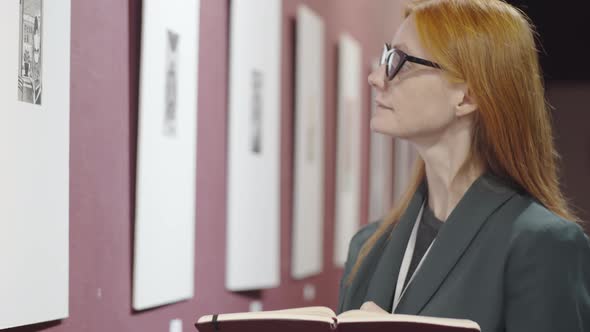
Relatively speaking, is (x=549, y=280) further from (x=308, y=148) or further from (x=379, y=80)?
(x=308, y=148)

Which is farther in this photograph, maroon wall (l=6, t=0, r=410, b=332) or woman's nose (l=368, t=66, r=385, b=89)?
maroon wall (l=6, t=0, r=410, b=332)

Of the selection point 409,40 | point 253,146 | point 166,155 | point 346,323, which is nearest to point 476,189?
point 409,40

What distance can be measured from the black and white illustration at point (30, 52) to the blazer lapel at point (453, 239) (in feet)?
3.99

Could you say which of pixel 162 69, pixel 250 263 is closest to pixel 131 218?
pixel 162 69

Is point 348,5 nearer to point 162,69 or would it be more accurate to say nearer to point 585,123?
point 162,69

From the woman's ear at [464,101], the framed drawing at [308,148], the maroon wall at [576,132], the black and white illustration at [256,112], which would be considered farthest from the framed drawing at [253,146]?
the maroon wall at [576,132]

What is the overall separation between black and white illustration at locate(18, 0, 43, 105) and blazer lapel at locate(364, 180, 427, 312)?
3.66 ft

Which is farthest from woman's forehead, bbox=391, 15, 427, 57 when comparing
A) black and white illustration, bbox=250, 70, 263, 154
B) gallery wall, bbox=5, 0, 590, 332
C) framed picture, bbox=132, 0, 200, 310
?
black and white illustration, bbox=250, 70, 263, 154

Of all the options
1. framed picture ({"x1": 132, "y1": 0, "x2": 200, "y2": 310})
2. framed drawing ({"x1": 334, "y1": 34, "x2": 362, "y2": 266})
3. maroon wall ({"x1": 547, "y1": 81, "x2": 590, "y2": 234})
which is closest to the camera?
framed picture ({"x1": 132, "y1": 0, "x2": 200, "y2": 310})

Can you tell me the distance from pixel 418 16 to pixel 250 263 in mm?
2427

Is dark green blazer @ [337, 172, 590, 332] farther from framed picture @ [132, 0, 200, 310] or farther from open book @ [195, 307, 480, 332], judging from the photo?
framed picture @ [132, 0, 200, 310]

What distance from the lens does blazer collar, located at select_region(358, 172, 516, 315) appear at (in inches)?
117

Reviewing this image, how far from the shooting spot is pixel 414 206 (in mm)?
3266

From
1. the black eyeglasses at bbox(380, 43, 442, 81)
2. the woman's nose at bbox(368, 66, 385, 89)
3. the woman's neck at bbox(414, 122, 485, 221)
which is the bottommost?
the woman's neck at bbox(414, 122, 485, 221)
